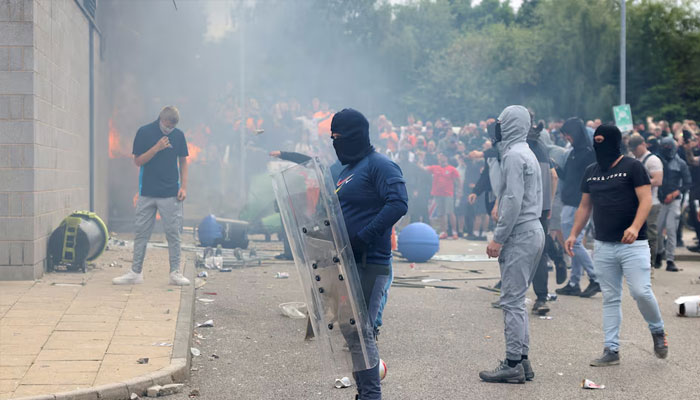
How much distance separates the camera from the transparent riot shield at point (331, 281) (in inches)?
169

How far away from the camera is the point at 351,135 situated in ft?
14.9

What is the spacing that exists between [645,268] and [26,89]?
6.85 meters

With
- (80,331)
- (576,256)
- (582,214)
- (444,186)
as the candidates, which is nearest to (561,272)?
(576,256)

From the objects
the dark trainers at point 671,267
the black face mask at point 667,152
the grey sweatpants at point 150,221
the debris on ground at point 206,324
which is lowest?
the debris on ground at point 206,324

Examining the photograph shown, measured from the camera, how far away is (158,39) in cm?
2094

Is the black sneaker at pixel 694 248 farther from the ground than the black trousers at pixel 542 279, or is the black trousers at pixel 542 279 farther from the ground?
the black trousers at pixel 542 279

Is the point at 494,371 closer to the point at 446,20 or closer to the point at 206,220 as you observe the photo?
the point at 206,220

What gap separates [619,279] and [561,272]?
3.50 metres

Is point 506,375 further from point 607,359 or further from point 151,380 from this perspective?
point 151,380

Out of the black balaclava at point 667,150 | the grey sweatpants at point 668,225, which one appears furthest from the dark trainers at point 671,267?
the black balaclava at point 667,150

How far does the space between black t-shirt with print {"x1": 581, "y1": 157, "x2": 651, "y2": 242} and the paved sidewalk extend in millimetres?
3511

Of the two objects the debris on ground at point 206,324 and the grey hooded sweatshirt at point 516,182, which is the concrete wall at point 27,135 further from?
the grey hooded sweatshirt at point 516,182

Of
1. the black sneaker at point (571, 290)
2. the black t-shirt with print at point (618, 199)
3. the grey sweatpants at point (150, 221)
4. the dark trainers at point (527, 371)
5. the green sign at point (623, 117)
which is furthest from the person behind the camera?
the green sign at point (623, 117)

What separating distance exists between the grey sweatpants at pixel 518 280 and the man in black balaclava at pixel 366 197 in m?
1.67
